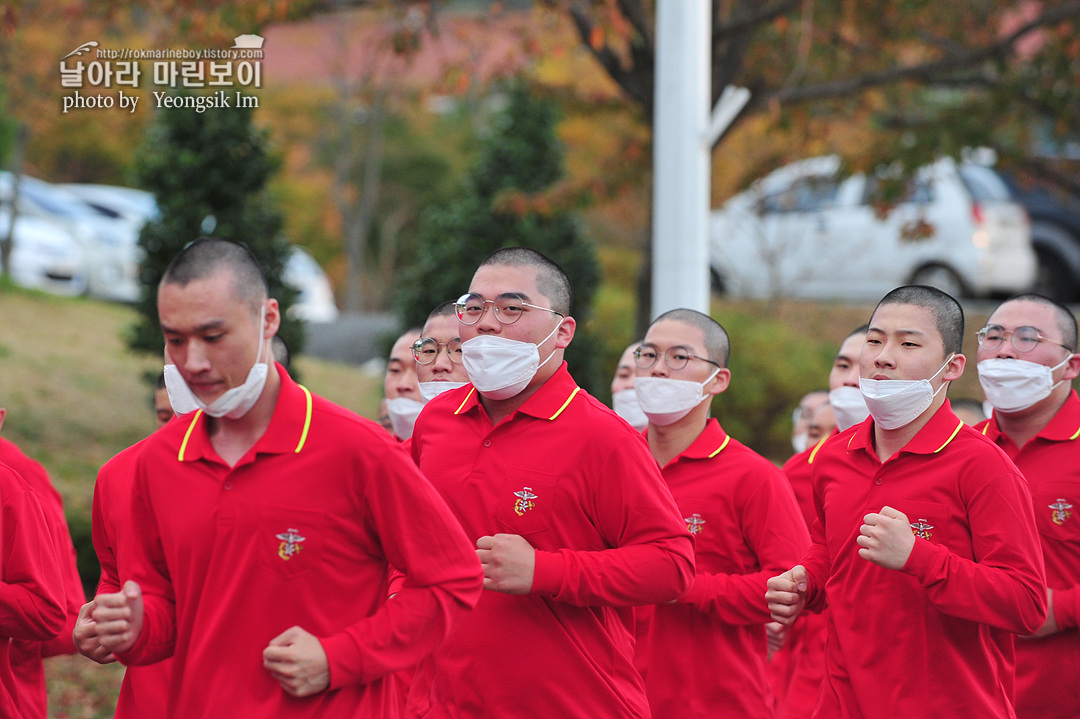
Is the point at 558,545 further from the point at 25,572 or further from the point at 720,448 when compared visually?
the point at 25,572

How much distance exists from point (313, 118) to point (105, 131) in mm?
7671

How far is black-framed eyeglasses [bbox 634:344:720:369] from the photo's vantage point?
16.6 ft

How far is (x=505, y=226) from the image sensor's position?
Answer: 42.9 feet

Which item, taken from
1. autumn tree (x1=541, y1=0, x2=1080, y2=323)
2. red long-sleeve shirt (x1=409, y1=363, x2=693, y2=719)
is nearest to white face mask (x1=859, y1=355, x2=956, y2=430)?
red long-sleeve shirt (x1=409, y1=363, x2=693, y2=719)

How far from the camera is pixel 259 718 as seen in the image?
288 centimetres

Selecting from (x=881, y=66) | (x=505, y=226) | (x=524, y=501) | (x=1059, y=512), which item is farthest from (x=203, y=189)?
(x=1059, y=512)

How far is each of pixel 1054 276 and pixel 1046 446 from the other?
1267 cm

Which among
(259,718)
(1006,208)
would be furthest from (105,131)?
(259,718)

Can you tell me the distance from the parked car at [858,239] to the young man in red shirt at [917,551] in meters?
8.80

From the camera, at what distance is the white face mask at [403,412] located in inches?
212

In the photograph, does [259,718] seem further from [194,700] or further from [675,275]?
[675,275]

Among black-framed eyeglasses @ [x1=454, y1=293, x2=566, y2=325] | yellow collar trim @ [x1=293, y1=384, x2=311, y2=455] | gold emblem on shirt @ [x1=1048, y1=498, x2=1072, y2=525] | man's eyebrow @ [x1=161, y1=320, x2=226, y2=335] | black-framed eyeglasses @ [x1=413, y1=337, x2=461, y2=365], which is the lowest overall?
gold emblem on shirt @ [x1=1048, y1=498, x2=1072, y2=525]

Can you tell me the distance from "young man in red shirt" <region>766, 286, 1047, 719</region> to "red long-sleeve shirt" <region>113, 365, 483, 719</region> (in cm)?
144

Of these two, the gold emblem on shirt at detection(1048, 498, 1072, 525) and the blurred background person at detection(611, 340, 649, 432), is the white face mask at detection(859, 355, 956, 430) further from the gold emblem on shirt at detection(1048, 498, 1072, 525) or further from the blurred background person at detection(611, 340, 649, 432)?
the blurred background person at detection(611, 340, 649, 432)
